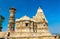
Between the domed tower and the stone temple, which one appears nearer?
the stone temple

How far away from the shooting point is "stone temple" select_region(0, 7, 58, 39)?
4050cm

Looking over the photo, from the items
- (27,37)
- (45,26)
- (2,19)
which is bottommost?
(27,37)

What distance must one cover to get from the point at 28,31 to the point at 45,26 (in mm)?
7062

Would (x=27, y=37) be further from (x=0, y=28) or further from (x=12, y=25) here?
(x=0, y=28)

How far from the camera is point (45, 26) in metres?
46.5

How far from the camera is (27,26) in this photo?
4266cm

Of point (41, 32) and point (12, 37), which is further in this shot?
point (41, 32)

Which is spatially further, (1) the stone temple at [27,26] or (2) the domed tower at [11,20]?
(2) the domed tower at [11,20]

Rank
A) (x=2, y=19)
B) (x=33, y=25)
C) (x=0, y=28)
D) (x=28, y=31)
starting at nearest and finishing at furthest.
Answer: (x=28, y=31) < (x=33, y=25) < (x=0, y=28) < (x=2, y=19)

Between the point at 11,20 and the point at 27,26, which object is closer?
the point at 27,26

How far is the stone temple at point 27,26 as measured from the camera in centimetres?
4050

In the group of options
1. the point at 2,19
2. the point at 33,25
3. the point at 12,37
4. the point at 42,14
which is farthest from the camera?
the point at 2,19

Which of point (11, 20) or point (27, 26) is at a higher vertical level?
point (11, 20)

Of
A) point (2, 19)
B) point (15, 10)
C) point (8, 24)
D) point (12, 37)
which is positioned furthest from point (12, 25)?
point (2, 19)
